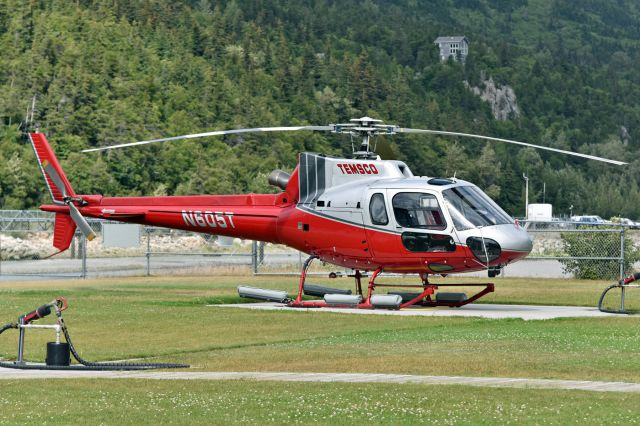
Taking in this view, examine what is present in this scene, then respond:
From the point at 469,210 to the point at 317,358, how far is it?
33.7 ft

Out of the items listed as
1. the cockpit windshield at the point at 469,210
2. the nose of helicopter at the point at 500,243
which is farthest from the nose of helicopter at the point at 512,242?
the cockpit windshield at the point at 469,210

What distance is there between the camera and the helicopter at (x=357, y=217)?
30297mm

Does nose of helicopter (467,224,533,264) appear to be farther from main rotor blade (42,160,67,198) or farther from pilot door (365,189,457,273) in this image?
main rotor blade (42,160,67,198)

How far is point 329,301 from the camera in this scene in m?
32.0

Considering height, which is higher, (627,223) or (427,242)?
(627,223)

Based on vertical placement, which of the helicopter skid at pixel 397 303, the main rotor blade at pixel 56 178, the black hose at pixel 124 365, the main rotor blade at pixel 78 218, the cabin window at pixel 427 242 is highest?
the main rotor blade at pixel 56 178

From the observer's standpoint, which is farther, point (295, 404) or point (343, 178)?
point (343, 178)

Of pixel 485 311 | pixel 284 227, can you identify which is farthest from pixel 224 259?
pixel 485 311

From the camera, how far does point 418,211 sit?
101 ft

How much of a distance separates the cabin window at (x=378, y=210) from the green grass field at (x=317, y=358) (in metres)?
2.60

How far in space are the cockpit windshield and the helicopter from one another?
2cm

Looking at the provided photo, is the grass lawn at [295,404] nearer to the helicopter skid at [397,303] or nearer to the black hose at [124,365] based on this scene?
the black hose at [124,365]

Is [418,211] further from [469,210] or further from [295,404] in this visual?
[295,404]

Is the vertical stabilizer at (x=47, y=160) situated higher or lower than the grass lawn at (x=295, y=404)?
higher
